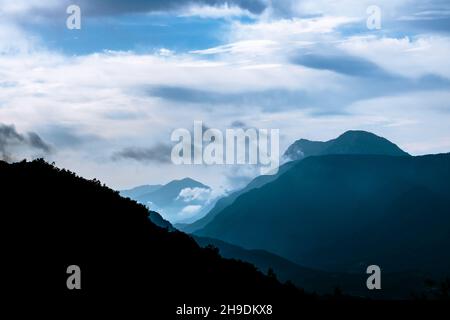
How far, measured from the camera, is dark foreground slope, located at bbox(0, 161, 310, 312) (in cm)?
4484

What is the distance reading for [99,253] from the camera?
165 ft

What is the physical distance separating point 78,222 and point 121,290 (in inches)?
434

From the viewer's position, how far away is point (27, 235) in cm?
4859

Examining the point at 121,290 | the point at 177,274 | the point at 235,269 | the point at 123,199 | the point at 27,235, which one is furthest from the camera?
the point at 123,199

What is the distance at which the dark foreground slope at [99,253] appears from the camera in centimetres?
4484

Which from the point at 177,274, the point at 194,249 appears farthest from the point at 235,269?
the point at 177,274

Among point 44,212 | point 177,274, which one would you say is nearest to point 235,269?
point 177,274

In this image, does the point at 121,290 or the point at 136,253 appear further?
the point at 136,253
